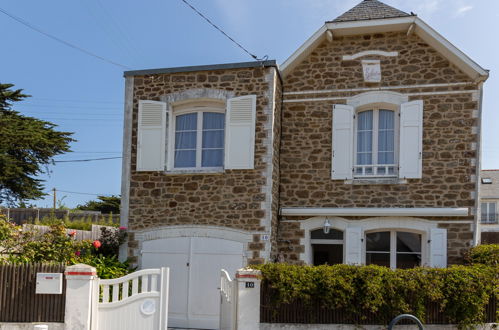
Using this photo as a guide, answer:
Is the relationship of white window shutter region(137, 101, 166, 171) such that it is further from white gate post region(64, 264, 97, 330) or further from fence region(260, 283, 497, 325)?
fence region(260, 283, 497, 325)

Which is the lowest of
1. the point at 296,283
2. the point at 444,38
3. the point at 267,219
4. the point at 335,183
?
the point at 296,283

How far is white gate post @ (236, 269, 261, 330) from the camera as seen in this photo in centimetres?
916

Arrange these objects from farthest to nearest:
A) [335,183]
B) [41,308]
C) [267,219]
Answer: [335,183]
[267,219]
[41,308]

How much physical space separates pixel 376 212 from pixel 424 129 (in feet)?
6.96

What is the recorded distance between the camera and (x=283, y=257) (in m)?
12.5

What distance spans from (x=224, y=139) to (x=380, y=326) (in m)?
5.34

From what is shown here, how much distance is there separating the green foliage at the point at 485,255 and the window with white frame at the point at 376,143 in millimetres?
2373

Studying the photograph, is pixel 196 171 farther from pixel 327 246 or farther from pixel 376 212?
pixel 376 212

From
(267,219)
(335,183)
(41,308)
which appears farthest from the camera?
(335,183)

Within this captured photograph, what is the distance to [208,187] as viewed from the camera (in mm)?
12281

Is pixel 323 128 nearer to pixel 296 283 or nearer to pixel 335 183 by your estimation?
pixel 335 183

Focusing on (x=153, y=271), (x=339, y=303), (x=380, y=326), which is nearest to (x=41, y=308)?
(x=153, y=271)

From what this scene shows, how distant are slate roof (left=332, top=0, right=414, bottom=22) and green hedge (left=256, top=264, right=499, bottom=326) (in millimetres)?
6090

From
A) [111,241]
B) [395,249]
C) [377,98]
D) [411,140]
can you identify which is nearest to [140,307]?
[111,241]
